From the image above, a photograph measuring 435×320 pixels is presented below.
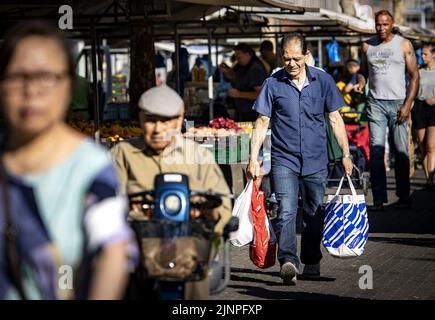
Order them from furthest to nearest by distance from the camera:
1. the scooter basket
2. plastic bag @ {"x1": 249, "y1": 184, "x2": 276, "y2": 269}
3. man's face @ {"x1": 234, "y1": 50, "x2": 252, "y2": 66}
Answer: man's face @ {"x1": 234, "y1": 50, "x2": 252, "y2": 66}, plastic bag @ {"x1": 249, "y1": 184, "x2": 276, "y2": 269}, the scooter basket

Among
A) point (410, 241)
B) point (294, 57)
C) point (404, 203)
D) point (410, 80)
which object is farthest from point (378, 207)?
point (294, 57)

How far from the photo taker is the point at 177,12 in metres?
19.9

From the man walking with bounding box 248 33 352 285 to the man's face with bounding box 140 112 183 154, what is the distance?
11.8ft

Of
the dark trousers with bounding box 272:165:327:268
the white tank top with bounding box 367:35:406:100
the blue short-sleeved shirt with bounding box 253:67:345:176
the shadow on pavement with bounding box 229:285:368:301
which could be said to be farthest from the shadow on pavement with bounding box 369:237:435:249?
the shadow on pavement with bounding box 229:285:368:301

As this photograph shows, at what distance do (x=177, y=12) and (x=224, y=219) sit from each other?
14.2m

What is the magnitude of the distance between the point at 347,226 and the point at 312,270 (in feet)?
2.42

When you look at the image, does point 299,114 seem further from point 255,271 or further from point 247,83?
point 247,83

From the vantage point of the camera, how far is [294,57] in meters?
9.77

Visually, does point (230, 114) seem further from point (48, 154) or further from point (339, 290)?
point (48, 154)

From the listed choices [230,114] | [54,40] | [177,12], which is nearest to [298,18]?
[230,114]

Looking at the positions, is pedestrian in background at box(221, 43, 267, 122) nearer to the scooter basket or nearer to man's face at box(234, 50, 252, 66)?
man's face at box(234, 50, 252, 66)

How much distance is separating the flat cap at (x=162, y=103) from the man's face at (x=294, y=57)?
3670mm

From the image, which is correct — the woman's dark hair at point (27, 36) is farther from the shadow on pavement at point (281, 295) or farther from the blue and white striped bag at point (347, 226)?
the blue and white striped bag at point (347, 226)

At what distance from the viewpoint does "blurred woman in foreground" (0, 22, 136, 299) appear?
4027 mm
